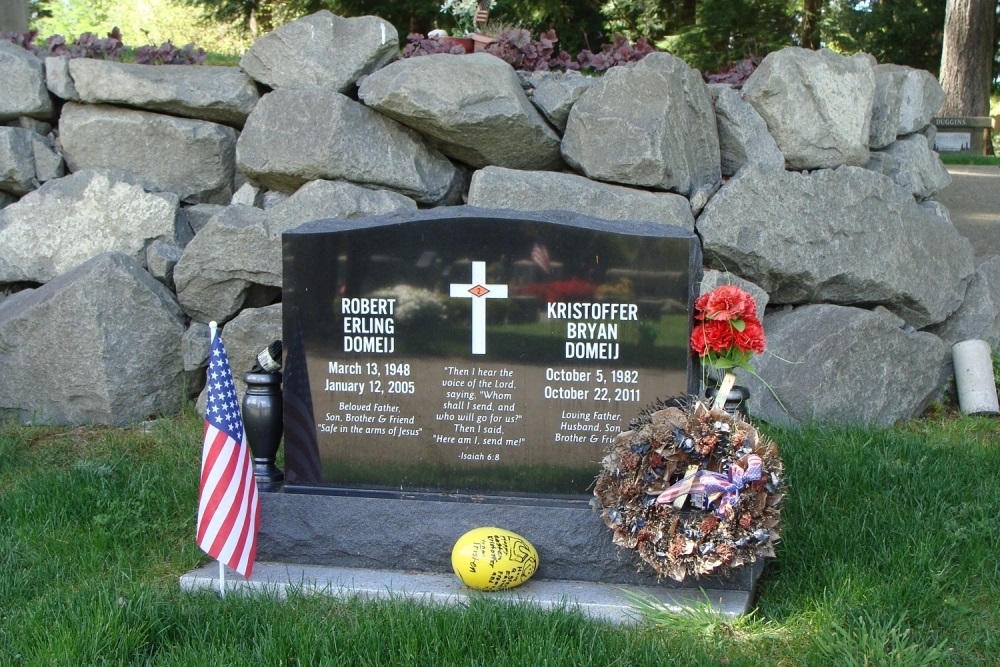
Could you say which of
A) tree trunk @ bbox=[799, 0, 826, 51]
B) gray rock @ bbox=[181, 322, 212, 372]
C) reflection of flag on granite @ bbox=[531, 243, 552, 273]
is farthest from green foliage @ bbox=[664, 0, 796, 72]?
reflection of flag on granite @ bbox=[531, 243, 552, 273]

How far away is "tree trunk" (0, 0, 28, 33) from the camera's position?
9648 millimetres

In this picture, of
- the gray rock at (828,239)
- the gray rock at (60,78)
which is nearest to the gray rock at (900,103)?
the gray rock at (828,239)

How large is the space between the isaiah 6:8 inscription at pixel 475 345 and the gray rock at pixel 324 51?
2.46m

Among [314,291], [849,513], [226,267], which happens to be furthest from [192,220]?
[849,513]

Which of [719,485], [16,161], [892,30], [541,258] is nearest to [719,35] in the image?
[892,30]

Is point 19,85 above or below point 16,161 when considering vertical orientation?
above

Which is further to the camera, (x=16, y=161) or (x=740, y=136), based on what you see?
(x=16, y=161)

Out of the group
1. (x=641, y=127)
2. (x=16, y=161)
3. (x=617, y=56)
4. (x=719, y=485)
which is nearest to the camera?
(x=719, y=485)

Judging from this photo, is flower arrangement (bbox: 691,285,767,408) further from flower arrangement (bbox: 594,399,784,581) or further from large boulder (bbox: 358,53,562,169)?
large boulder (bbox: 358,53,562,169)

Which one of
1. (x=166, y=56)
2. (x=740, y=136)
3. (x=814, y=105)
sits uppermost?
(x=166, y=56)

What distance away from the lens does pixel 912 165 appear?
748 cm

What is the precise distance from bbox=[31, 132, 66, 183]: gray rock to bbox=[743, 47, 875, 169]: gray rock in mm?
4806

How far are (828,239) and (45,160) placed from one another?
530 cm

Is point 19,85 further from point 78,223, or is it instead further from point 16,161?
point 78,223
